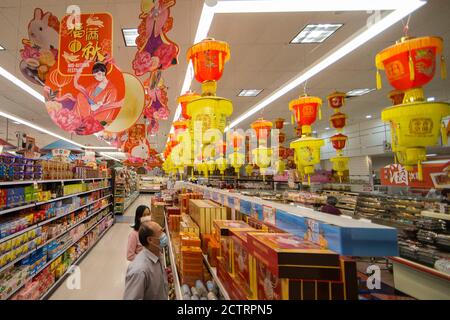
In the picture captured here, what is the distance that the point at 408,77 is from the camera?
194cm

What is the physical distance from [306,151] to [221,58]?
6.74 ft

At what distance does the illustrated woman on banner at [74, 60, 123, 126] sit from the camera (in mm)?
2297

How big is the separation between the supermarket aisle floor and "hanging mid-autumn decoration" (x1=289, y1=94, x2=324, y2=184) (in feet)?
12.7

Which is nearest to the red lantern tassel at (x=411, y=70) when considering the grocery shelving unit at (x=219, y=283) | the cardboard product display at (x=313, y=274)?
the cardboard product display at (x=313, y=274)

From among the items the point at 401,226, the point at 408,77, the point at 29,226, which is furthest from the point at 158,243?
the point at 401,226

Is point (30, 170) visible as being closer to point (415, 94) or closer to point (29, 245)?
point (29, 245)

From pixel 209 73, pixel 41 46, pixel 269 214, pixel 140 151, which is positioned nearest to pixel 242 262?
pixel 269 214

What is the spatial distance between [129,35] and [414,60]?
427cm

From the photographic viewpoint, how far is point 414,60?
190 cm

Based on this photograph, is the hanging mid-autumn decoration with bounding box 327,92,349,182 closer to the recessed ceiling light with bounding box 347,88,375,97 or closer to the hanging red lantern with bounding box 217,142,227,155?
the hanging red lantern with bounding box 217,142,227,155

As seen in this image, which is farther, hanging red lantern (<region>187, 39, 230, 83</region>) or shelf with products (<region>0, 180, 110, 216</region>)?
shelf with products (<region>0, 180, 110, 216</region>)

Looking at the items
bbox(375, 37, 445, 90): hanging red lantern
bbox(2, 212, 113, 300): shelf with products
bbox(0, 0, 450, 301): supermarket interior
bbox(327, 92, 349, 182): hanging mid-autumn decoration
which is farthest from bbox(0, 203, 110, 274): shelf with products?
bbox(327, 92, 349, 182): hanging mid-autumn decoration

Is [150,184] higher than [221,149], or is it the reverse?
[221,149]

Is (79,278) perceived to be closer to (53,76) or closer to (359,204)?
(53,76)
